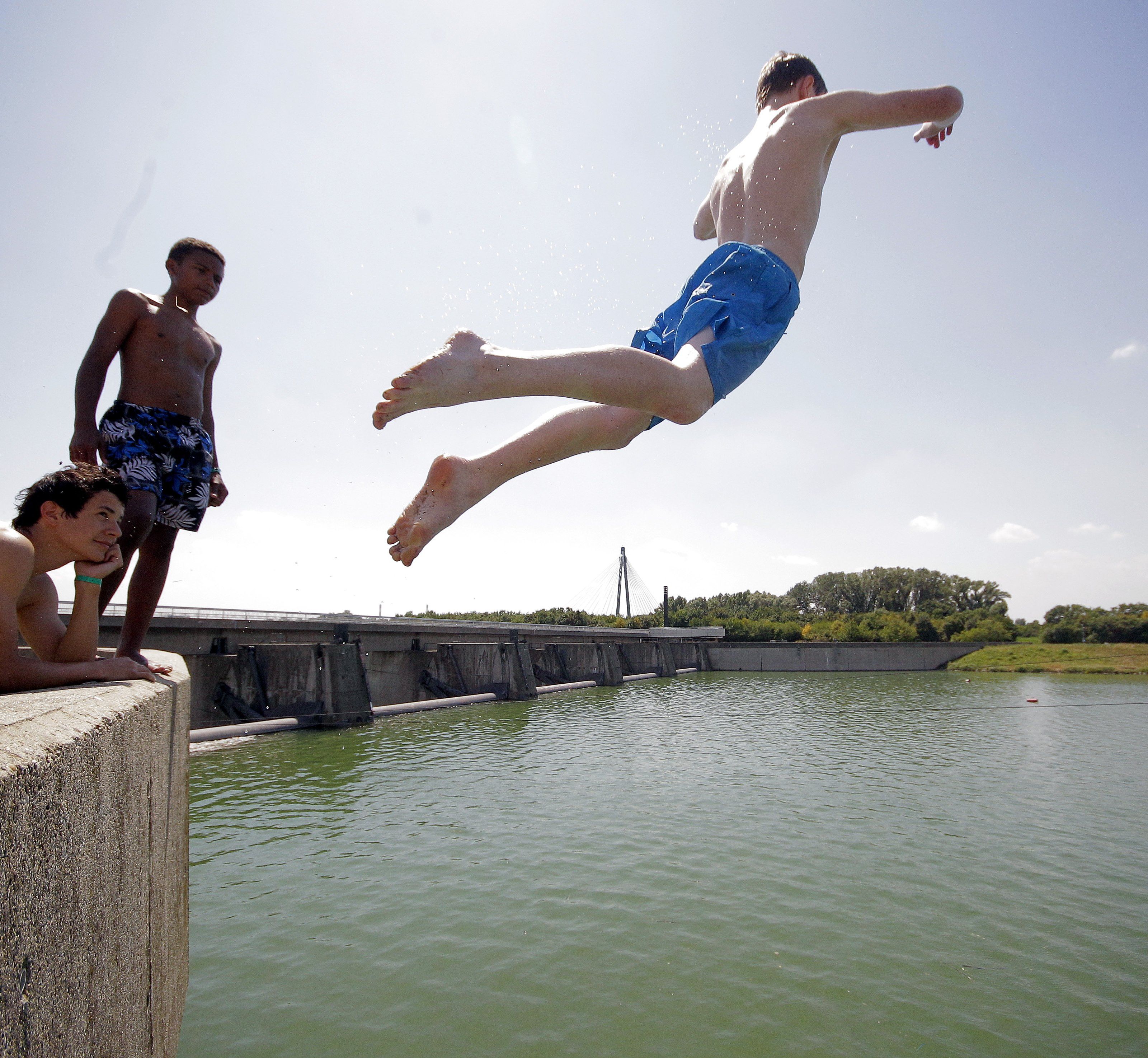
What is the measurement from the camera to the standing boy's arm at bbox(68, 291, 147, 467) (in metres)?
2.83

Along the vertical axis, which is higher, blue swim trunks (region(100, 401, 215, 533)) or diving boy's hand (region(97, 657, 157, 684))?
blue swim trunks (region(100, 401, 215, 533))

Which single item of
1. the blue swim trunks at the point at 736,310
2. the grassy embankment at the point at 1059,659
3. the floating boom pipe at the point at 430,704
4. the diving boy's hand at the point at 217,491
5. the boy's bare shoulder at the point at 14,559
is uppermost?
the blue swim trunks at the point at 736,310

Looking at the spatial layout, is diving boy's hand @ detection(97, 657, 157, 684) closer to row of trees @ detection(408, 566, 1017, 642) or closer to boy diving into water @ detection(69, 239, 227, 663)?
boy diving into water @ detection(69, 239, 227, 663)

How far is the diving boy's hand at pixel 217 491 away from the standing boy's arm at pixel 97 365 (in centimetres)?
70

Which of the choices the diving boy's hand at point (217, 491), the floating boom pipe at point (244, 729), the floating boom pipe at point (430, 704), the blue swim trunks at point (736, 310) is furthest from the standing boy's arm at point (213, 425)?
the floating boom pipe at point (430, 704)

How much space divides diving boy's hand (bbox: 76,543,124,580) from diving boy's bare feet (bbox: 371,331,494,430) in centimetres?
106

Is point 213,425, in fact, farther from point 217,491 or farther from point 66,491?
point 66,491

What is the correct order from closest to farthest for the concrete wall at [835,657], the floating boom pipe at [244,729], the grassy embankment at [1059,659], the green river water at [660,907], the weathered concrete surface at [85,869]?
the weathered concrete surface at [85,869] → the green river water at [660,907] → the floating boom pipe at [244,729] → the grassy embankment at [1059,659] → the concrete wall at [835,657]

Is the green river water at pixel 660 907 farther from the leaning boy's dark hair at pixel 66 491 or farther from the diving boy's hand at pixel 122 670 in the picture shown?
the leaning boy's dark hair at pixel 66 491

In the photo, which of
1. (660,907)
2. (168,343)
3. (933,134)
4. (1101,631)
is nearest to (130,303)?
(168,343)

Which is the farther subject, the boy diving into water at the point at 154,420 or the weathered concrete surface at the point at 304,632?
→ the weathered concrete surface at the point at 304,632

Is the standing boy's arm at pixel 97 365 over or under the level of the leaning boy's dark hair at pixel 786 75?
under

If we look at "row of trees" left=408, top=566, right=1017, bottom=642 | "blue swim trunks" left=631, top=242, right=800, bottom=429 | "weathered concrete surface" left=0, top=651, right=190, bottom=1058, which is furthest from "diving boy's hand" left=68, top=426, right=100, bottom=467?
"row of trees" left=408, top=566, right=1017, bottom=642

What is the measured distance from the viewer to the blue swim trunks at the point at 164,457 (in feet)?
9.93
